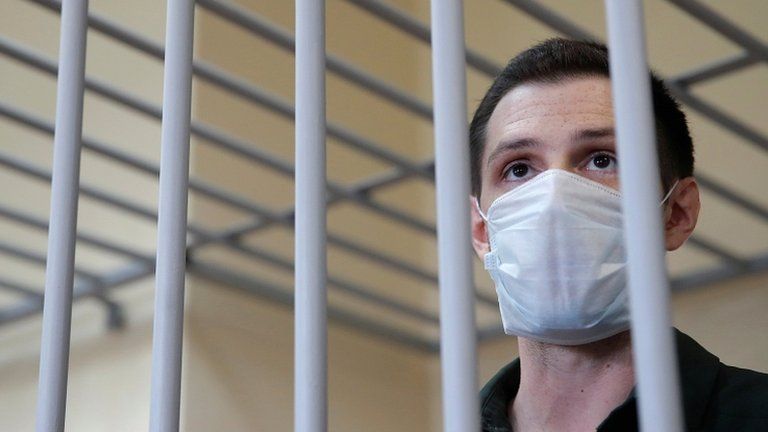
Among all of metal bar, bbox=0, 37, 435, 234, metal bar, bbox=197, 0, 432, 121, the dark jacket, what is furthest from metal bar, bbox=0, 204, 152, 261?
the dark jacket

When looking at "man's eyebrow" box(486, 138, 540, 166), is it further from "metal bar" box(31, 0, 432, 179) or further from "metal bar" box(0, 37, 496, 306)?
"metal bar" box(0, 37, 496, 306)

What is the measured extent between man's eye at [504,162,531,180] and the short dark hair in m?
0.10

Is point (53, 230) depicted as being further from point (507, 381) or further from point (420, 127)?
point (420, 127)

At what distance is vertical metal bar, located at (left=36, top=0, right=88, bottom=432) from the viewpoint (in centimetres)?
70

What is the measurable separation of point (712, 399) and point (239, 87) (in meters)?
0.78

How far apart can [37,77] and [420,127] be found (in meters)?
0.81

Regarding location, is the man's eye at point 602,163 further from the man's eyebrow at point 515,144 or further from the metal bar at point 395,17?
the metal bar at point 395,17

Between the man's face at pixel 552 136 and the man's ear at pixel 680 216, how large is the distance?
0.42 ft

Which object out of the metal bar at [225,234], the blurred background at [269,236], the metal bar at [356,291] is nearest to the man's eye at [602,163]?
the blurred background at [269,236]

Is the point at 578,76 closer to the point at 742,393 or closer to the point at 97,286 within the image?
the point at 742,393

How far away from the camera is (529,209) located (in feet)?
2.74

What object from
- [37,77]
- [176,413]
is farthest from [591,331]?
[37,77]

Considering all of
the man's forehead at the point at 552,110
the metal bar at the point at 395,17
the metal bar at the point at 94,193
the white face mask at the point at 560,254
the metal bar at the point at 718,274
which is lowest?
the white face mask at the point at 560,254

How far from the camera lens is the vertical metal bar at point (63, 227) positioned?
2.29ft
